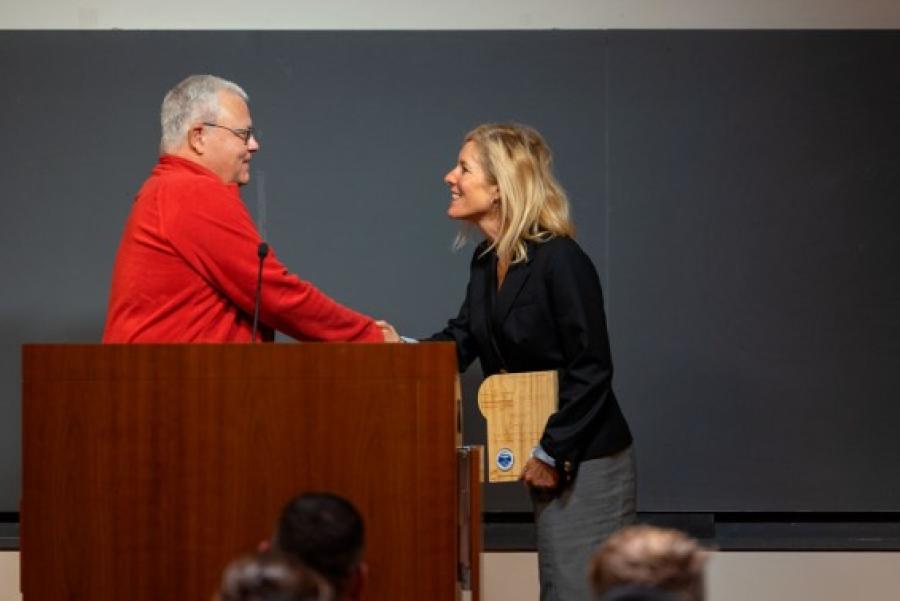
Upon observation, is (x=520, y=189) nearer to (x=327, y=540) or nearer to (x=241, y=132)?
(x=241, y=132)

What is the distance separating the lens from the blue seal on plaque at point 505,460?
12.3ft

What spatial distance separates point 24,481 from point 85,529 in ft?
0.51

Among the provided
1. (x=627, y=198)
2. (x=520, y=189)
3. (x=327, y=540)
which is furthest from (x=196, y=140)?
(x=327, y=540)

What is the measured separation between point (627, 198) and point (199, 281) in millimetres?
1756

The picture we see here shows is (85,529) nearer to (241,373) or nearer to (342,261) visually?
(241,373)

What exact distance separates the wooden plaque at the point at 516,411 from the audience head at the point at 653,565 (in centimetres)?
157

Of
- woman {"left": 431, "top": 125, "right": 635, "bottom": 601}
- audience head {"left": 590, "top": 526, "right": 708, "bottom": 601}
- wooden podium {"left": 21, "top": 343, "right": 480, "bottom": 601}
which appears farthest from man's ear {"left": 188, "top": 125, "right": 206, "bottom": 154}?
audience head {"left": 590, "top": 526, "right": 708, "bottom": 601}

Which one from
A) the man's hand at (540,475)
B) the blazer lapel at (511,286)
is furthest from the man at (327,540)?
the blazer lapel at (511,286)

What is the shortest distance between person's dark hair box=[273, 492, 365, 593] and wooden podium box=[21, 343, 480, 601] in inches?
27.3

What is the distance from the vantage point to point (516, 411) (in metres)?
3.75

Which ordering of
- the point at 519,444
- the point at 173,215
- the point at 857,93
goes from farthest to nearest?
1. the point at 857,93
2. the point at 519,444
3. the point at 173,215

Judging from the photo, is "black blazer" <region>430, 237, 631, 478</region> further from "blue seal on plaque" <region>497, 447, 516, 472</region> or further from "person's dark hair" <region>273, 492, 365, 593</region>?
"person's dark hair" <region>273, 492, 365, 593</region>

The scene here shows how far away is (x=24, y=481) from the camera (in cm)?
304

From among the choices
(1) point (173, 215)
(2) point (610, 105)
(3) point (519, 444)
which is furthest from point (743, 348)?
(1) point (173, 215)
